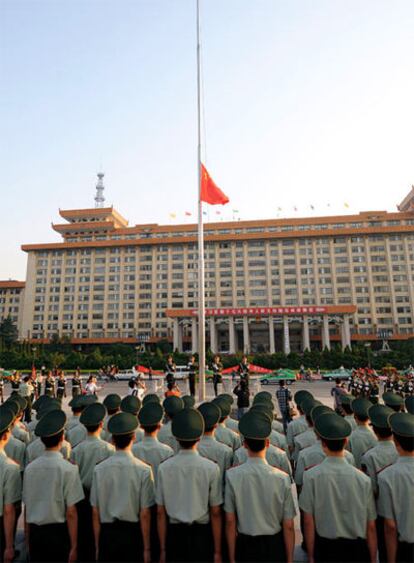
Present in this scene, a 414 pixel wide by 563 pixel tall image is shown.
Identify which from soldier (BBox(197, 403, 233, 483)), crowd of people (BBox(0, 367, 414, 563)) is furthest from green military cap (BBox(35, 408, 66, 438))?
soldier (BBox(197, 403, 233, 483))

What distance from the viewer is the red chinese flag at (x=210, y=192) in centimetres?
1473

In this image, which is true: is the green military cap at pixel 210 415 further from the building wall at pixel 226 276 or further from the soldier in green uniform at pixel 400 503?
the building wall at pixel 226 276

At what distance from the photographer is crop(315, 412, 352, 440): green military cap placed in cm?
289

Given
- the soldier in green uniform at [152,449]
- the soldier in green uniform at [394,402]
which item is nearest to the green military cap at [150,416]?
the soldier in green uniform at [152,449]

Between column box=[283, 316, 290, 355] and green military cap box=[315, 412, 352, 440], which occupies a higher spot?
column box=[283, 316, 290, 355]

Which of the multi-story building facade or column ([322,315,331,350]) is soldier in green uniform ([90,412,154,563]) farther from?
the multi-story building facade

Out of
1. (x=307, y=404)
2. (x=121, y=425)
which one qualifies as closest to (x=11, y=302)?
(x=307, y=404)

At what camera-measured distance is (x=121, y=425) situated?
319 cm

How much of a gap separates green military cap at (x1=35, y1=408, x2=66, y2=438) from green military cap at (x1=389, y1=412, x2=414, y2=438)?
284 cm

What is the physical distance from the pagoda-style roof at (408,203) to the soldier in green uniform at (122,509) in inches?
3391

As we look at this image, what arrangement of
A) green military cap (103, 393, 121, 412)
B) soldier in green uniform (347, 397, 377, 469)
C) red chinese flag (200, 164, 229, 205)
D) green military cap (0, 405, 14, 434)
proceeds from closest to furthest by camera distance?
green military cap (0, 405, 14, 434)
soldier in green uniform (347, 397, 377, 469)
green military cap (103, 393, 121, 412)
red chinese flag (200, 164, 229, 205)

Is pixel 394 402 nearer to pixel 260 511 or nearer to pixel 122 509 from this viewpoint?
pixel 260 511

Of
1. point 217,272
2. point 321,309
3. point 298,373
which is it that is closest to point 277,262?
point 217,272

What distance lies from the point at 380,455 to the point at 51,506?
3058 millimetres
